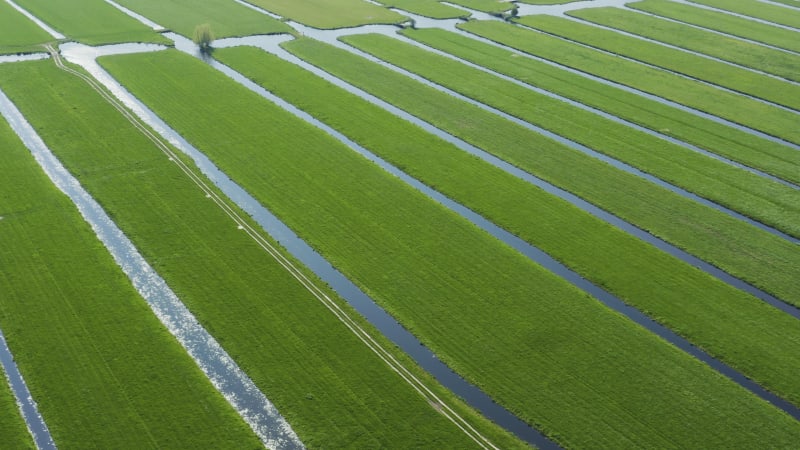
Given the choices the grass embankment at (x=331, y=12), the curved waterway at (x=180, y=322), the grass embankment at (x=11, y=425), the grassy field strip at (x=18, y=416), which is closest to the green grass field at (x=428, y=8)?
the grass embankment at (x=331, y=12)

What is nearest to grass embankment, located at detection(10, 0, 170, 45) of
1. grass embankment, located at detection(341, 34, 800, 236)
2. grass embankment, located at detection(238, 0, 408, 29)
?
grass embankment, located at detection(238, 0, 408, 29)

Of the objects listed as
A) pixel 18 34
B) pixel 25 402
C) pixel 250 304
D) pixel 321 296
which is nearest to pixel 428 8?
pixel 18 34

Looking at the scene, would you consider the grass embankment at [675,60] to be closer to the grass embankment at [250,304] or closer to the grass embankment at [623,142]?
the grass embankment at [623,142]

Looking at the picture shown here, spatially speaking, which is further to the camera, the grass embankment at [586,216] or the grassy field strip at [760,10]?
the grassy field strip at [760,10]

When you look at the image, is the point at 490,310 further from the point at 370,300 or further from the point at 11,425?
the point at 11,425

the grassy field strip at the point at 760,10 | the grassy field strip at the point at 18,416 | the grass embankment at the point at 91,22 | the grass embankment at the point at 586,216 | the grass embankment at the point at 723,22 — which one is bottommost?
the grassy field strip at the point at 18,416
